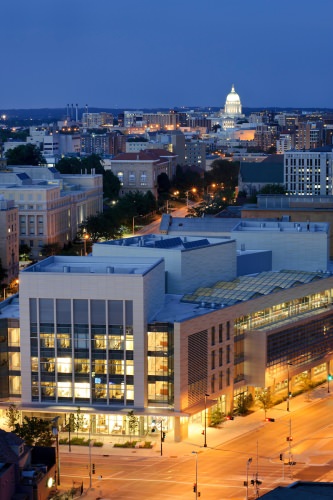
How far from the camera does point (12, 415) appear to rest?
2019 inches

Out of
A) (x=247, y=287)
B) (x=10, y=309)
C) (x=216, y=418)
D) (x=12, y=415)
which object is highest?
(x=247, y=287)

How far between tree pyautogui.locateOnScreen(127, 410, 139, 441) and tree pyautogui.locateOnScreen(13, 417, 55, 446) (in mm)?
4075

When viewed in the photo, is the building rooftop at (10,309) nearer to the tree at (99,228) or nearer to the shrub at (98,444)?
the shrub at (98,444)

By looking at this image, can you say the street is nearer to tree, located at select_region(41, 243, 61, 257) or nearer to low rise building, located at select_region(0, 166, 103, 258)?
tree, located at select_region(41, 243, 61, 257)

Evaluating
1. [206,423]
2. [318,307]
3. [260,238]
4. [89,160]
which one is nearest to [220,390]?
[206,423]

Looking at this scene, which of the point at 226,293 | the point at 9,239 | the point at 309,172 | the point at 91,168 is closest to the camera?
the point at 226,293

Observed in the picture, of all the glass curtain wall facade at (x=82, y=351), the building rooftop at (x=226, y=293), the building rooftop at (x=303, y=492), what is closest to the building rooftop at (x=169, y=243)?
the building rooftop at (x=226, y=293)

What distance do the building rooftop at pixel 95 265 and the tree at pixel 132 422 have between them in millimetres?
6318

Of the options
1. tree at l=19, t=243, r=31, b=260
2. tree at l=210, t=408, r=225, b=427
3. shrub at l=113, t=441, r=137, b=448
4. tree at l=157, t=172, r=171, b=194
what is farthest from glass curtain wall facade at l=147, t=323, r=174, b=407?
tree at l=157, t=172, r=171, b=194

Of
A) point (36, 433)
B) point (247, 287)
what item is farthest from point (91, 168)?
point (36, 433)

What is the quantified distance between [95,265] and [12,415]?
9.47 meters

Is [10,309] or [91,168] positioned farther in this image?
[91,168]

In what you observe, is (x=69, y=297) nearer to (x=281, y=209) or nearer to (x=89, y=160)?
(x=281, y=209)

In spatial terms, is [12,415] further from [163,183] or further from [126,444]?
[163,183]
